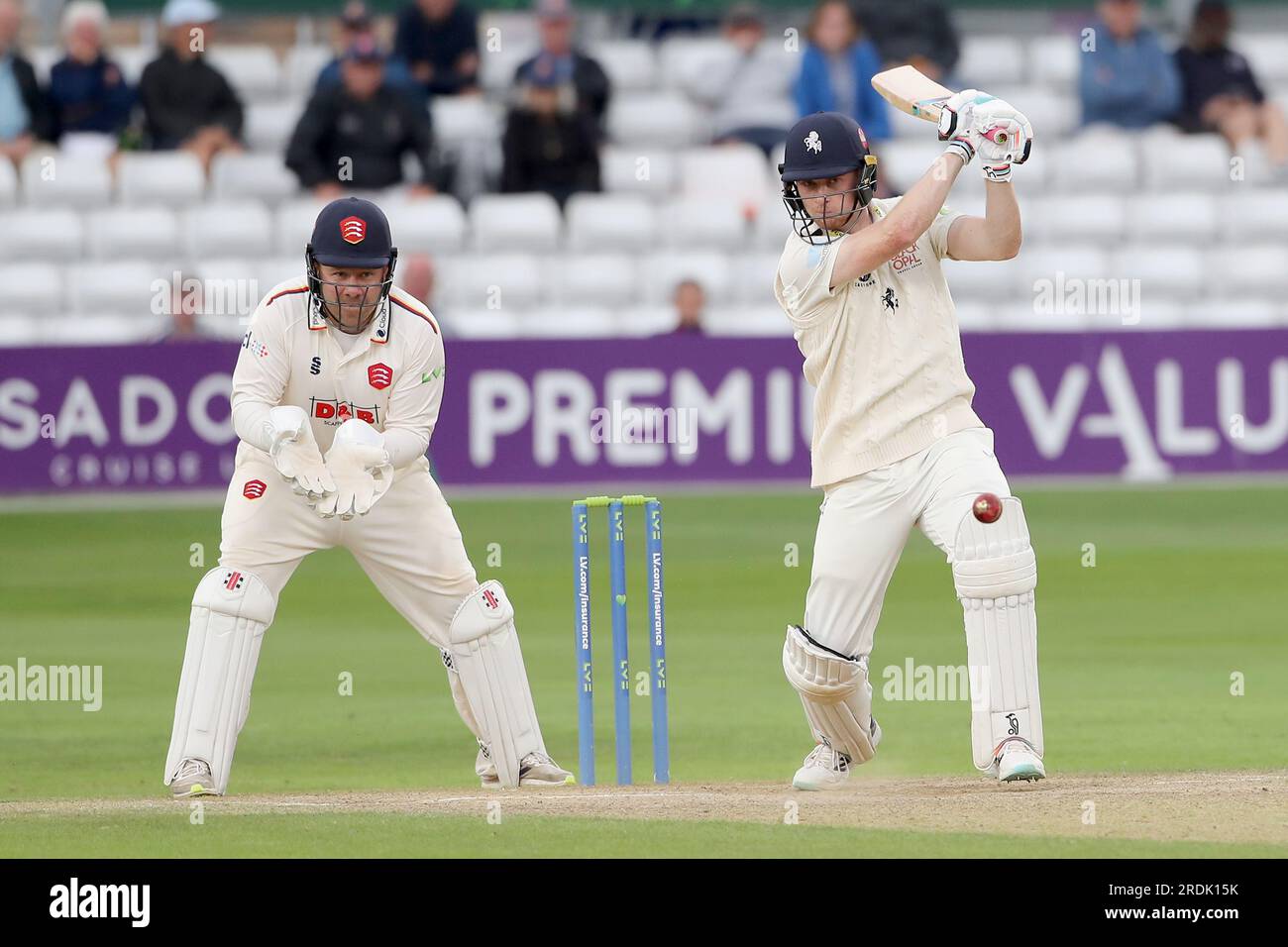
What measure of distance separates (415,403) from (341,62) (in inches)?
383

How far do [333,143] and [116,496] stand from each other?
10.5 ft

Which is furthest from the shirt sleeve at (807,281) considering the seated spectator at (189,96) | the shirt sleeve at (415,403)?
the seated spectator at (189,96)

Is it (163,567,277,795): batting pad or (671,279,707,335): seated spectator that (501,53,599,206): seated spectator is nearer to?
(671,279,707,335): seated spectator

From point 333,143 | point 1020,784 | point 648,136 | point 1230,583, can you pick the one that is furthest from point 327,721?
point 648,136

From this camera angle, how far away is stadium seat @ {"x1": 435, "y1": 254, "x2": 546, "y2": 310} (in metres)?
16.6

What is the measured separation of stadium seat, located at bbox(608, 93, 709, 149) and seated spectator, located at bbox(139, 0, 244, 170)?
9.53 feet

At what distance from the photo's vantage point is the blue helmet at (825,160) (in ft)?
23.2

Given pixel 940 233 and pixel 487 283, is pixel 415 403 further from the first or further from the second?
pixel 487 283

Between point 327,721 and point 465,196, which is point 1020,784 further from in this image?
point 465,196

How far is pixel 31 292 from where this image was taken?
16781 millimetres

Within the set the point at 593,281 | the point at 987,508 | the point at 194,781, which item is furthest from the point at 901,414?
the point at 593,281

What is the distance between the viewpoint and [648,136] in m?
18.3

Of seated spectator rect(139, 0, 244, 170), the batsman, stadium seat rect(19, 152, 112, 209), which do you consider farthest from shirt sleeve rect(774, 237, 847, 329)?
stadium seat rect(19, 152, 112, 209)

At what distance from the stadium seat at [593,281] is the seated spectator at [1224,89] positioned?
4774 millimetres
